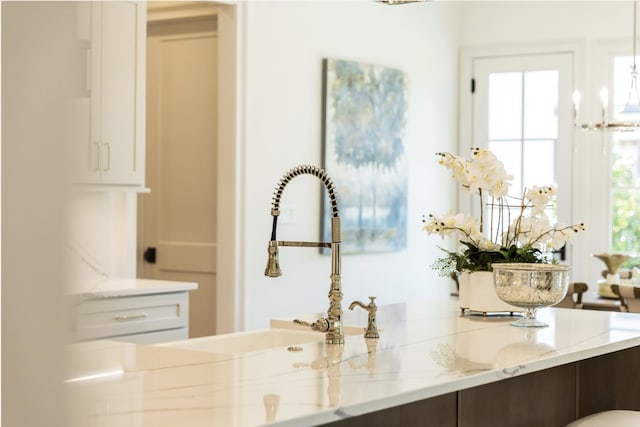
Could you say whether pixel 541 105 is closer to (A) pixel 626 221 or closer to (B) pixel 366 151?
(A) pixel 626 221

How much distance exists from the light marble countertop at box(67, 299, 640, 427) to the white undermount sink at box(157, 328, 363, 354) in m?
0.14

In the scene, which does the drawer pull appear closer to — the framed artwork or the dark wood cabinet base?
the framed artwork

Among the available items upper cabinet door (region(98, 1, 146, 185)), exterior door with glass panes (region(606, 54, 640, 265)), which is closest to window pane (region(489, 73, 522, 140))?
exterior door with glass panes (region(606, 54, 640, 265))

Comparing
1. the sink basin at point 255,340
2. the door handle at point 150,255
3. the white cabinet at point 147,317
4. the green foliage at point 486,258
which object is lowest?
the white cabinet at point 147,317

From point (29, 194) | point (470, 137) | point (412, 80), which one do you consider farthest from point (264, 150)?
point (29, 194)

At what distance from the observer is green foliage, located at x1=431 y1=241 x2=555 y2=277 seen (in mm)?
2903

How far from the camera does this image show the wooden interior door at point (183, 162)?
5680mm

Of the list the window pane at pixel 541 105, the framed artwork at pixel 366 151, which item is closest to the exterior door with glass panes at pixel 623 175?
the window pane at pixel 541 105

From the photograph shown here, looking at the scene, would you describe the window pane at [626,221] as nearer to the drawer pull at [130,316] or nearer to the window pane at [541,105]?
the window pane at [541,105]

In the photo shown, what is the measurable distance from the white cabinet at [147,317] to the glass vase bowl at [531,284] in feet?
6.01

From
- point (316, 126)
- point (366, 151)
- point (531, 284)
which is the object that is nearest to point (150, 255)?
point (316, 126)

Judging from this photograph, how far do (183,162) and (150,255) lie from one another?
653mm

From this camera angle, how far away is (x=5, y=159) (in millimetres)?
285

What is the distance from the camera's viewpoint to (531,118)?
22.3ft
